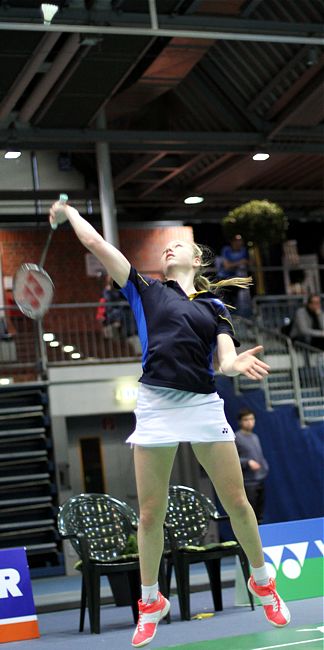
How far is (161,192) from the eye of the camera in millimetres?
18281

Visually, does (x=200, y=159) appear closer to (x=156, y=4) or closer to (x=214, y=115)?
(x=214, y=115)

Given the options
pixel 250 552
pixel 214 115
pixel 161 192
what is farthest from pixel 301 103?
pixel 250 552

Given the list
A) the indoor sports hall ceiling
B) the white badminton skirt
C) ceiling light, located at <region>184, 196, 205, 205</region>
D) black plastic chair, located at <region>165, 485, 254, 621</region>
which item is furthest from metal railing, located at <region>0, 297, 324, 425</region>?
the white badminton skirt

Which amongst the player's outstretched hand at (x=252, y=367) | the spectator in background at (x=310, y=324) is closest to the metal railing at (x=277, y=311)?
the spectator in background at (x=310, y=324)

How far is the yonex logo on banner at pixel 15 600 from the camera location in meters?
7.86

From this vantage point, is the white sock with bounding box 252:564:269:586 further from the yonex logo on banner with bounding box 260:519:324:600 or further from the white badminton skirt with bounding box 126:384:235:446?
the yonex logo on banner with bounding box 260:519:324:600

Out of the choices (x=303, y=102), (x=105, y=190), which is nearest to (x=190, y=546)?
(x=303, y=102)

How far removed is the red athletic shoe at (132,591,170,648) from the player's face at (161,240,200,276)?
5.12ft

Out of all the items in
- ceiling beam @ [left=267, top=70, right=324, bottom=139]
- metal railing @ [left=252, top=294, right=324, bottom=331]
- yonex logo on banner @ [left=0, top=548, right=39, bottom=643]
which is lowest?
yonex logo on banner @ [left=0, top=548, right=39, bottom=643]

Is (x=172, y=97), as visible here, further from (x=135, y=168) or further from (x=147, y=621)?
(x=147, y=621)

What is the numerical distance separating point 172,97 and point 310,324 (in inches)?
152

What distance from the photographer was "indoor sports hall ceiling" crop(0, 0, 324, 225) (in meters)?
11.6

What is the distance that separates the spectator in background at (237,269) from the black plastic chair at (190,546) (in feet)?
23.2

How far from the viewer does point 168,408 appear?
4953 millimetres
